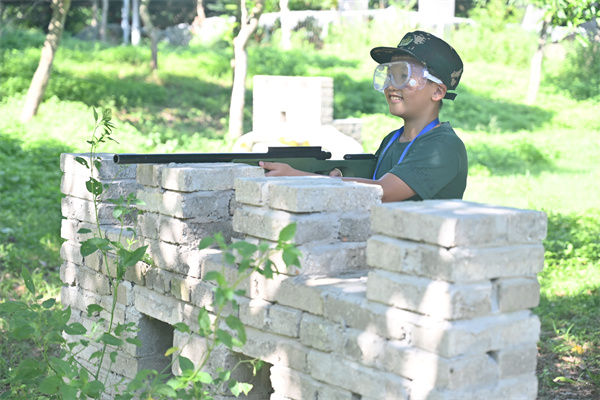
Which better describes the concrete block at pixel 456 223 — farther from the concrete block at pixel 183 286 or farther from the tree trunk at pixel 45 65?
the tree trunk at pixel 45 65

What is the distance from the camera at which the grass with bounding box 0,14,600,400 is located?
6.53 metres

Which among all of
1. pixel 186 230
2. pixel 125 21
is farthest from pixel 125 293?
pixel 125 21

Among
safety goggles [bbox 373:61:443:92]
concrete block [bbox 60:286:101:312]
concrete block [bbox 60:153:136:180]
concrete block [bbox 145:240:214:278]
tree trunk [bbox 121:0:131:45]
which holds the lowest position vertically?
concrete block [bbox 60:286:101:312]

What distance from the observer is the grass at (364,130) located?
257 inches

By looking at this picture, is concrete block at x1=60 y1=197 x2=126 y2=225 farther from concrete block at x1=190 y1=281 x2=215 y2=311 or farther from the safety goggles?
the safety goggles

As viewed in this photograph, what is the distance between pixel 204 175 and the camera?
3387mm

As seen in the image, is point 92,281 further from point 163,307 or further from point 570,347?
point 570,347

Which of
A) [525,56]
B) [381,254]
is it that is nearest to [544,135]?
[525,56]

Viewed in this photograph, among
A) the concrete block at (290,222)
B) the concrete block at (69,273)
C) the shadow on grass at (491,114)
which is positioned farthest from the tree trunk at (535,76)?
the concrete block at (290,222)

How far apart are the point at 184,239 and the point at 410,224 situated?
1371 mm

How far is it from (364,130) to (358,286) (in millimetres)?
13769

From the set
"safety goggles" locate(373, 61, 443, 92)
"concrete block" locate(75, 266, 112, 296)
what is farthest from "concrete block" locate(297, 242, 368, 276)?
"concrete block" locate(75, 266, 112, 296)

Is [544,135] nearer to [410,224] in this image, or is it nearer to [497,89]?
[497,89]

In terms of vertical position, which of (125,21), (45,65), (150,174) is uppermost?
(125,21)
